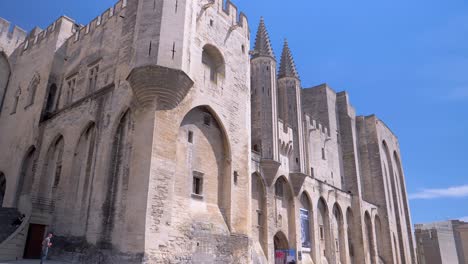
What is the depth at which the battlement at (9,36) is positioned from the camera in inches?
1064

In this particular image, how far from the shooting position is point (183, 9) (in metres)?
15.1

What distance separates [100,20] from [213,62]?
727 cm

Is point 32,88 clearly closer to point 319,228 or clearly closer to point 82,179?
point 82,179

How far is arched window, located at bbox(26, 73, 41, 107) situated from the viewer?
22.3 m

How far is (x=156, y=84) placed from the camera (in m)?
13.7

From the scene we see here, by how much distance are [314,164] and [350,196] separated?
591 centimetres

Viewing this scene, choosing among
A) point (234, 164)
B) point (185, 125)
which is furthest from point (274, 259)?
point (185, 125)

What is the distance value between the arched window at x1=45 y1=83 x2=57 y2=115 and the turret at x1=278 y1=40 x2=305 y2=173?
14.9 m

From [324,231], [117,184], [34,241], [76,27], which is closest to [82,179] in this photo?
[117,184]

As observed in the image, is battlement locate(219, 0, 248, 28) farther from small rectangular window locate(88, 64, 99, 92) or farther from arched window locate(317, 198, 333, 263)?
arched window locate(317, 198, 333, 263)

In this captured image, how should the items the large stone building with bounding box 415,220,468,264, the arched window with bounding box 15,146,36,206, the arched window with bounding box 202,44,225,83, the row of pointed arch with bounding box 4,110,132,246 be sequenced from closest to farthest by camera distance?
the row of pointed arch with bounding box 4,110,132,246 → the arched window with bounding box 202,44,225,83 → the arched window with bounding box 15,146,36,206 → the large stone building with bounding box 415,220,468,264

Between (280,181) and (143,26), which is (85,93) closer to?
(143,26)

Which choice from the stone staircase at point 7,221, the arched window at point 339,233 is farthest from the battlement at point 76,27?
the arched window at point 339,233

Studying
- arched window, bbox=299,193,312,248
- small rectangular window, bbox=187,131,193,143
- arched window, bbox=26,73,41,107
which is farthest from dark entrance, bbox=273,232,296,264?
arched window, bbox=26,73,41,107
